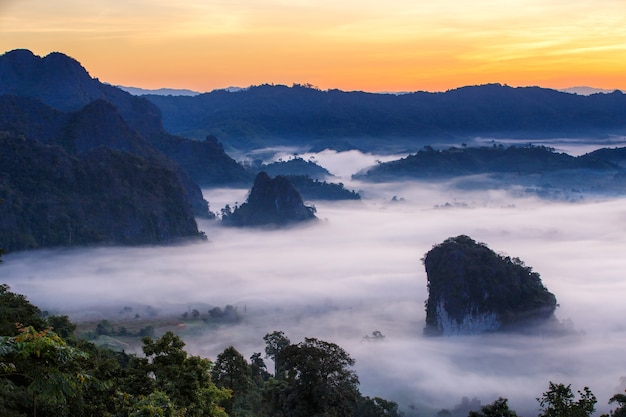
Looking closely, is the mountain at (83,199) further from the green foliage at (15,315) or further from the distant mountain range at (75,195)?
the green foliage at (15,315)

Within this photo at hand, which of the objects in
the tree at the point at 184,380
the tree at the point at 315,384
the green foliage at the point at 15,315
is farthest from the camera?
the green foliage at the point at 15,315

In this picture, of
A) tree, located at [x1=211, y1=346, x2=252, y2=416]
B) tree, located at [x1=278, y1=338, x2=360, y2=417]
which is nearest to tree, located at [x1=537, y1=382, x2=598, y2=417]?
tree, located at [x1=278, y1=338, x2=360, y2=417]

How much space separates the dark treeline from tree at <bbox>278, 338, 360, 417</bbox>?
4 centimetres

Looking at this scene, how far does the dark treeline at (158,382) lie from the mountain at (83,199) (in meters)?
95.6

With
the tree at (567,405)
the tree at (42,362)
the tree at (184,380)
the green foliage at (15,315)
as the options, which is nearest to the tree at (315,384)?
the tree at (184,380)

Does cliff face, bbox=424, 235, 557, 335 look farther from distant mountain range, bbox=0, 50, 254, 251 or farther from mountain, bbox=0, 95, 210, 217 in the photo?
mountain, bbox=0, 95, 210, 217

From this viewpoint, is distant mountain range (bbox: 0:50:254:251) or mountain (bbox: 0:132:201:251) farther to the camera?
distant mountain range (bbox: 0:50:254:251)

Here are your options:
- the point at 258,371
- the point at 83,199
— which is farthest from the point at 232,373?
the point at 83,199

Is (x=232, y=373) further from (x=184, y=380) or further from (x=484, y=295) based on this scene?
(x=484, y=295)

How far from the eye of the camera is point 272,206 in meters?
178

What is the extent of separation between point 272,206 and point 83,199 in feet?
178

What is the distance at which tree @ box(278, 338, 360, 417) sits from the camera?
27.1 meters

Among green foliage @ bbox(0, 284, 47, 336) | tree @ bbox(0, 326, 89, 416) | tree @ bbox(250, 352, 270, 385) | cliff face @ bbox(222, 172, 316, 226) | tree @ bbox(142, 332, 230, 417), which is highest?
cliff face @ bbox(222, 172, 316, 226)

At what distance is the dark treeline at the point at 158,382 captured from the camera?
13195 millimetres
